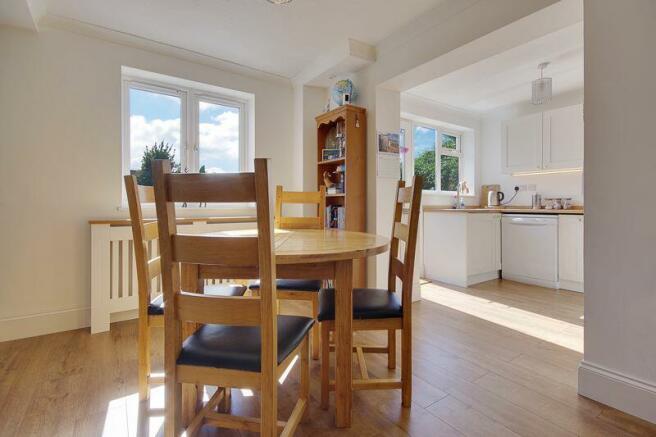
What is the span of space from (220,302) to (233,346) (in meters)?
0.18

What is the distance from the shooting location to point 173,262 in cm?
97

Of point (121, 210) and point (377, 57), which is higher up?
point (377, 57)

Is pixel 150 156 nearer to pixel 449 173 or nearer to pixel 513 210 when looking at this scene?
pixel 449 173

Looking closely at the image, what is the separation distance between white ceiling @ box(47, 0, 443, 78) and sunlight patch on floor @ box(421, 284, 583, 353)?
247cm

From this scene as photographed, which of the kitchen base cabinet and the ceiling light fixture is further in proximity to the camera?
the kitchen base cabinet

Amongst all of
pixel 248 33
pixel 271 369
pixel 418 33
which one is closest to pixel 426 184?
pixel 418 33

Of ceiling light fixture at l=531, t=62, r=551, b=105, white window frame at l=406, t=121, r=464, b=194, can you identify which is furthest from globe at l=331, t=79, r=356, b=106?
ceiling light fixture at l=531, t=62, r=551, b=105

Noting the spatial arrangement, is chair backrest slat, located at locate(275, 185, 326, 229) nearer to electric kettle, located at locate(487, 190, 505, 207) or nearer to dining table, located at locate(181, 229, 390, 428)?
dining table, located at locate(181, 229, 390, 428)

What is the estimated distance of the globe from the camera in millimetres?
3086

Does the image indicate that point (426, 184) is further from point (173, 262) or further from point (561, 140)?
point (173, 262)

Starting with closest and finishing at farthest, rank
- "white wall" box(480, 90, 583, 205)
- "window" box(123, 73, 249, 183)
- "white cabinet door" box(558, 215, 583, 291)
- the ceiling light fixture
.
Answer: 1. "window" box(123, 73, 249, 183)
2. the ceiling light fixture
3. "white cabinet door" box(558, 215, 583, 291)
4. "white wall" box(480, 90, 583, 205)

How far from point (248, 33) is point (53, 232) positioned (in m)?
2.16

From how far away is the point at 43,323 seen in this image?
7.80 ft

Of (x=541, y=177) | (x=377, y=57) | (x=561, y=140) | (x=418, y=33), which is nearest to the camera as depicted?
(x=418, y=33)
